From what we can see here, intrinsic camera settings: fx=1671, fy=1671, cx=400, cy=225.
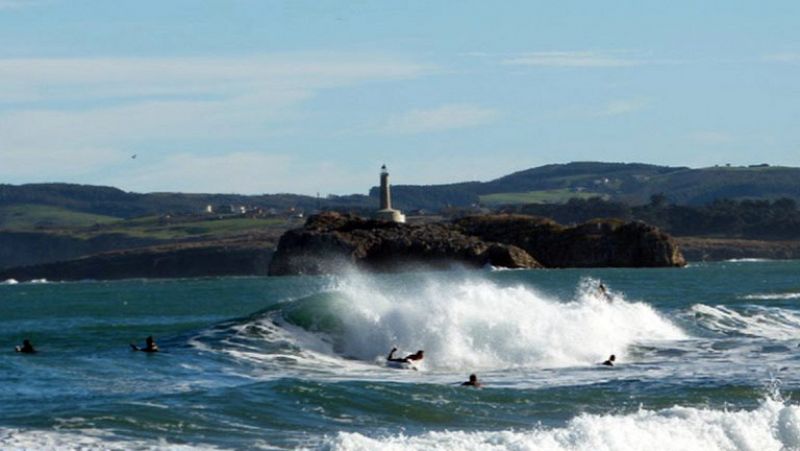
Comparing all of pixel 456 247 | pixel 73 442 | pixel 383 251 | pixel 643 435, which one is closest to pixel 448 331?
pixel 643 435

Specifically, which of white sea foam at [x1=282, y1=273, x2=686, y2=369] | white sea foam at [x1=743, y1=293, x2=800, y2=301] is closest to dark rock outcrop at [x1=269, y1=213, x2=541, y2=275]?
white sea foam at [x1=743, y1=293, x2=800, y2=301]

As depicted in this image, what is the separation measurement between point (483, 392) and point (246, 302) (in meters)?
40.3

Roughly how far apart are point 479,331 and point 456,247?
88162 millimetres

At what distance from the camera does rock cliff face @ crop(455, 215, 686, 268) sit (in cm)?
12838

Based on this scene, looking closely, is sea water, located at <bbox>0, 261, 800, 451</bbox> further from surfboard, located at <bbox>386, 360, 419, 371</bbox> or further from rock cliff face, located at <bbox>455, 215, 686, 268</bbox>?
rock cliff face, located at <bbox>455, 215, 686, 268</bbox>

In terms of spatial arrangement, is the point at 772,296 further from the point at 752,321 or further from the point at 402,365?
the point at 402,365

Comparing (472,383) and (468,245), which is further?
(468,245)

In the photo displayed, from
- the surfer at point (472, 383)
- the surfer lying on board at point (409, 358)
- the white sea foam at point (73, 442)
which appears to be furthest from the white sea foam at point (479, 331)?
the white sea foam at point (73, 442)

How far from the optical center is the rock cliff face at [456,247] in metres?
125

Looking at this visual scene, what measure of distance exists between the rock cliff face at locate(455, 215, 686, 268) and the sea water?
74.9m

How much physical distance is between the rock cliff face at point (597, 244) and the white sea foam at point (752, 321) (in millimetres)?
73856

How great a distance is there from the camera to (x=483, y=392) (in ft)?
92.8

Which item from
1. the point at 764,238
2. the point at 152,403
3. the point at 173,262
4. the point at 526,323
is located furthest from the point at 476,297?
the point at 764,238

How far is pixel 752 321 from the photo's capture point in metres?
49.6
